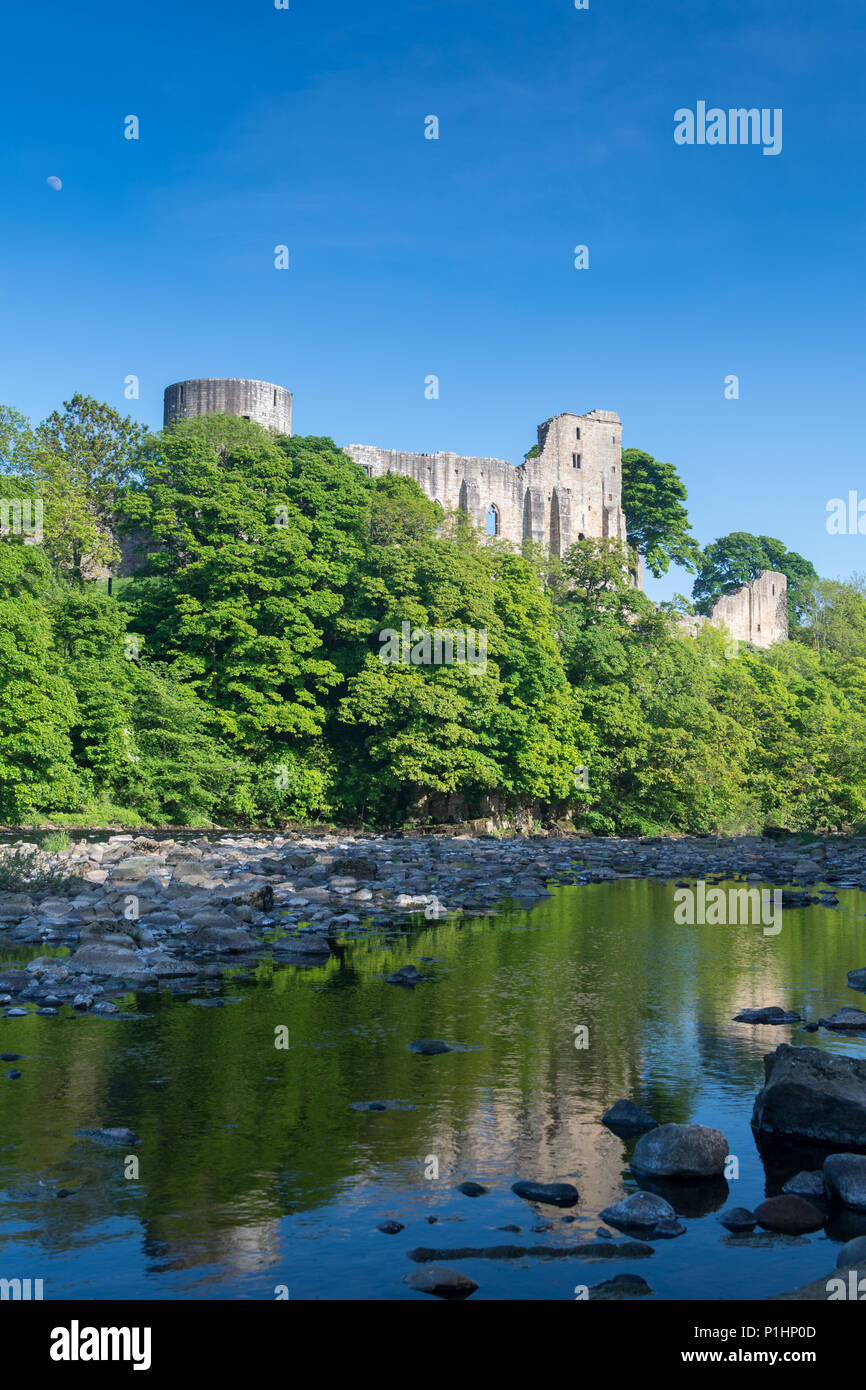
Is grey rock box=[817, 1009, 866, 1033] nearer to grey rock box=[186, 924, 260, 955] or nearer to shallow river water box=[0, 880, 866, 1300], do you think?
shallow river water box=[0, 880, 866, 1300]

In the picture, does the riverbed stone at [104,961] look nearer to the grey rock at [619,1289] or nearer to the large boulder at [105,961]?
the large boulder at [105,961]

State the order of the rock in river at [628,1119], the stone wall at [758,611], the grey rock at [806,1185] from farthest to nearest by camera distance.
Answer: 1. the stone wall at [758,611]
2. the rock in river at [628,1119]
3. the grey rock at [806,1185]

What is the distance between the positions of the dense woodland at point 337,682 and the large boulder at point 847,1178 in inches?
1105

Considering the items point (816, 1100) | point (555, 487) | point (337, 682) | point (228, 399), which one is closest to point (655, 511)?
point (555, 487)

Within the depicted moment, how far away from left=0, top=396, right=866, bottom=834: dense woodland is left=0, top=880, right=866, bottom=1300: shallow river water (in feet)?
73.4

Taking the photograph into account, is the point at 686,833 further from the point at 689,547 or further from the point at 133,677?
the point at 689,547

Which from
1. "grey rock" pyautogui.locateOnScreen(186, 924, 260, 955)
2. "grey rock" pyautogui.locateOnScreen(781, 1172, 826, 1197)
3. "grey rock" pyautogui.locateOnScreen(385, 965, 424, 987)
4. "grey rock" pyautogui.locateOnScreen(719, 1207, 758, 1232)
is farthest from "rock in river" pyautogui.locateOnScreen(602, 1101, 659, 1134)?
"grey rock" pyautogui.locateOnScreen(186, 924, 260, 955)

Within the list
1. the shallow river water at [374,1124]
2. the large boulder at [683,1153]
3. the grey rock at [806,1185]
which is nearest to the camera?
the shallow river water at [374,1124]

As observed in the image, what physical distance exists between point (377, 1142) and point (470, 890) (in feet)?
50.1

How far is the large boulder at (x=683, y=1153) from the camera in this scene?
26.0 ft

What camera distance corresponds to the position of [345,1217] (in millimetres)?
7094

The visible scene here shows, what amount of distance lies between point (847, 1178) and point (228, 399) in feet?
211

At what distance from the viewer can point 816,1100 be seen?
28.4ft

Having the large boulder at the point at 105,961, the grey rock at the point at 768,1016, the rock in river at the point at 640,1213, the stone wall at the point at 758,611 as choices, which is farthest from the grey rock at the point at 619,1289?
the stone wall at the point at 758,611
